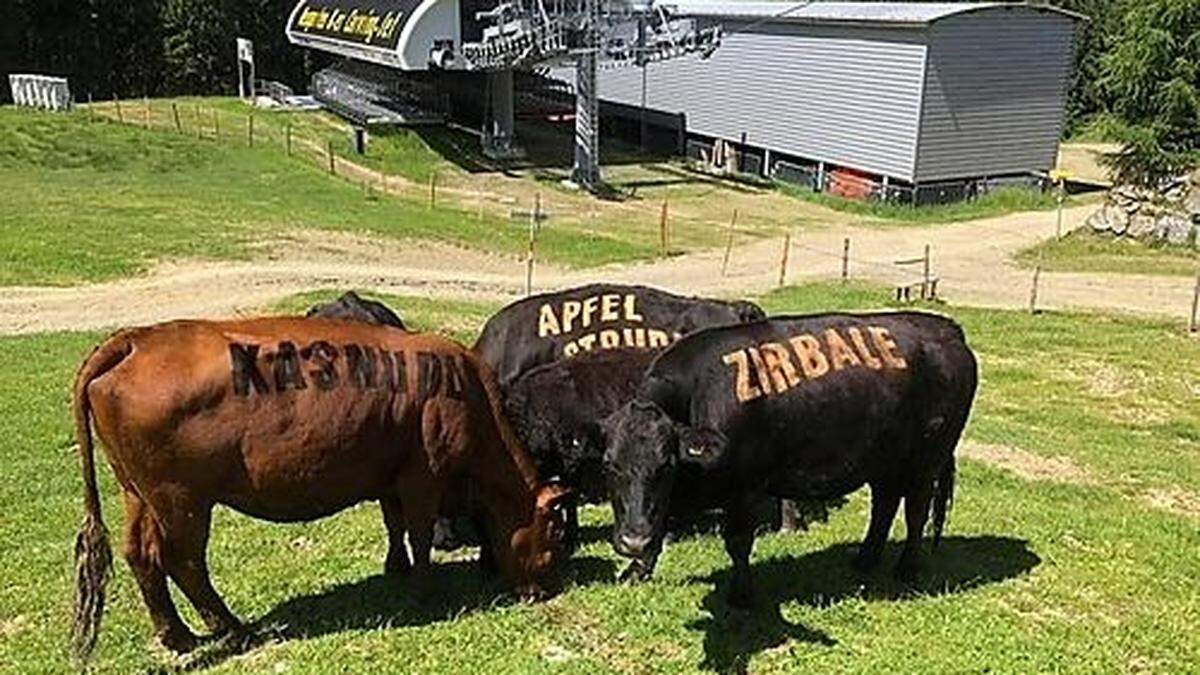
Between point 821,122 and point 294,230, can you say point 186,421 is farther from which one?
point 821,122

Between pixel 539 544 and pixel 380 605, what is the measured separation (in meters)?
1.13

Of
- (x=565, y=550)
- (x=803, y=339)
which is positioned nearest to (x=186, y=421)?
(x=565, y=550)

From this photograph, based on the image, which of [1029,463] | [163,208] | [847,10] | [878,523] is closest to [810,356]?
[878,523]

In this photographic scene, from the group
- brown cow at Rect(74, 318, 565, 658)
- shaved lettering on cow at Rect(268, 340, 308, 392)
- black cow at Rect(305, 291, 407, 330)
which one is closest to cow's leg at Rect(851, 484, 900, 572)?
brown cow at Rect(74, 318, 565, 658)

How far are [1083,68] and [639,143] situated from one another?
23.6 m

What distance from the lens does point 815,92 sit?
39.4m

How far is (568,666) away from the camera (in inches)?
282

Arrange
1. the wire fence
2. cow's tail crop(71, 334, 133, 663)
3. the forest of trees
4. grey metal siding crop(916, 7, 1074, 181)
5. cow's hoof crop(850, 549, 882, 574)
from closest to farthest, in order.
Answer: cow's tail crop(71, 334, 133, 663) → cow's hoof crop(850, 549, 882, 574) → the wire fence → grey metal siding crop(916, 7, 1074, 181) → the forest of trees

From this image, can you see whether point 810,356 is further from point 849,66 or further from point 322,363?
point 849,66

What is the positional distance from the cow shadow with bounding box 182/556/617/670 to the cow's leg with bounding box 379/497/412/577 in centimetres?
8

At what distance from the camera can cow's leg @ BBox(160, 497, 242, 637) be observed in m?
7.00

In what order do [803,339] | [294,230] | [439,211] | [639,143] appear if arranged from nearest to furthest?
[803,339], [294,230], [439,211], [639,143]

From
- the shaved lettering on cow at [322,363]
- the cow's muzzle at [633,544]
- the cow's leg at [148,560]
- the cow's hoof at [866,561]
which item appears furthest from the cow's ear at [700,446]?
the cow's leg at [148,560]

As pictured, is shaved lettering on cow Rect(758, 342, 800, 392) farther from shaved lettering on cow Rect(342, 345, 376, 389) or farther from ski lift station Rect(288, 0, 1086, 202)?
ski lift station Rect(288, 0, 1086, 202)
